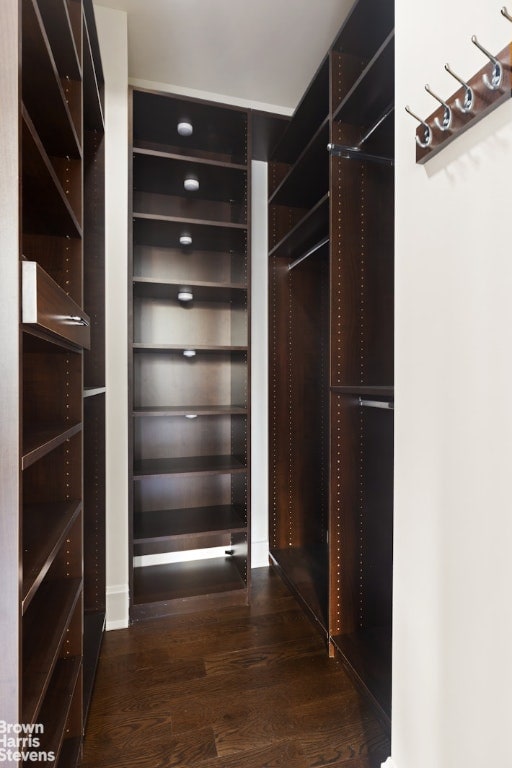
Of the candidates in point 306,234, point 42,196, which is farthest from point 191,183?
point 42,196

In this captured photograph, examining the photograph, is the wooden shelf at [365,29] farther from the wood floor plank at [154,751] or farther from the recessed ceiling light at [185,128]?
the wood floor plank at [154,751]

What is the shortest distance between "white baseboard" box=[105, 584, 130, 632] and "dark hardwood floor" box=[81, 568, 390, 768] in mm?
43

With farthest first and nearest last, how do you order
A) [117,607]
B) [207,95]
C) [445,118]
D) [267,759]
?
[207,95]
[117,607]
[267,759]
[445,118]

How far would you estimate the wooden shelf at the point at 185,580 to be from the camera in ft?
6.80

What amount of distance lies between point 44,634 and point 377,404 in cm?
129

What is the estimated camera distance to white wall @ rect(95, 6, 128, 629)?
187cm

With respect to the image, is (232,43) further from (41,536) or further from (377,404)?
(41,536)

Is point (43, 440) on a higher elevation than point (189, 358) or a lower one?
lower

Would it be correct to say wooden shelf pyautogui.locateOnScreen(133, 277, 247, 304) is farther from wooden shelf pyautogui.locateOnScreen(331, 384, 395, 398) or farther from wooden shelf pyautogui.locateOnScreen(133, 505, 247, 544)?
wooden shelf pyautogui.locateOnScreen(133, 505, 247, 544)

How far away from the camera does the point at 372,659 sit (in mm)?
1541

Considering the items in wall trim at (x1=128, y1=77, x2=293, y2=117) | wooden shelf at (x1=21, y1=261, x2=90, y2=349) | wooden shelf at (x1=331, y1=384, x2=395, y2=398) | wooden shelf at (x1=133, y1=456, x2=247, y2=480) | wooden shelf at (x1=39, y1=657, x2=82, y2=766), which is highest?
wall trim at (x1=128, y1=77, x2=293, y2=117)

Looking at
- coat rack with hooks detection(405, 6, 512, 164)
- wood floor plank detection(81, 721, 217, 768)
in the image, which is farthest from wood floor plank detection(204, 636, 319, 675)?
coat rack with hooks detection(405, 6, 512, 164)

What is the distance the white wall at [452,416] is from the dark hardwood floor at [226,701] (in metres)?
0.36

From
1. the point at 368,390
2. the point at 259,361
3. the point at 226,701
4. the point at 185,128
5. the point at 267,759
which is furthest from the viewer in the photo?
the point at 259,361
